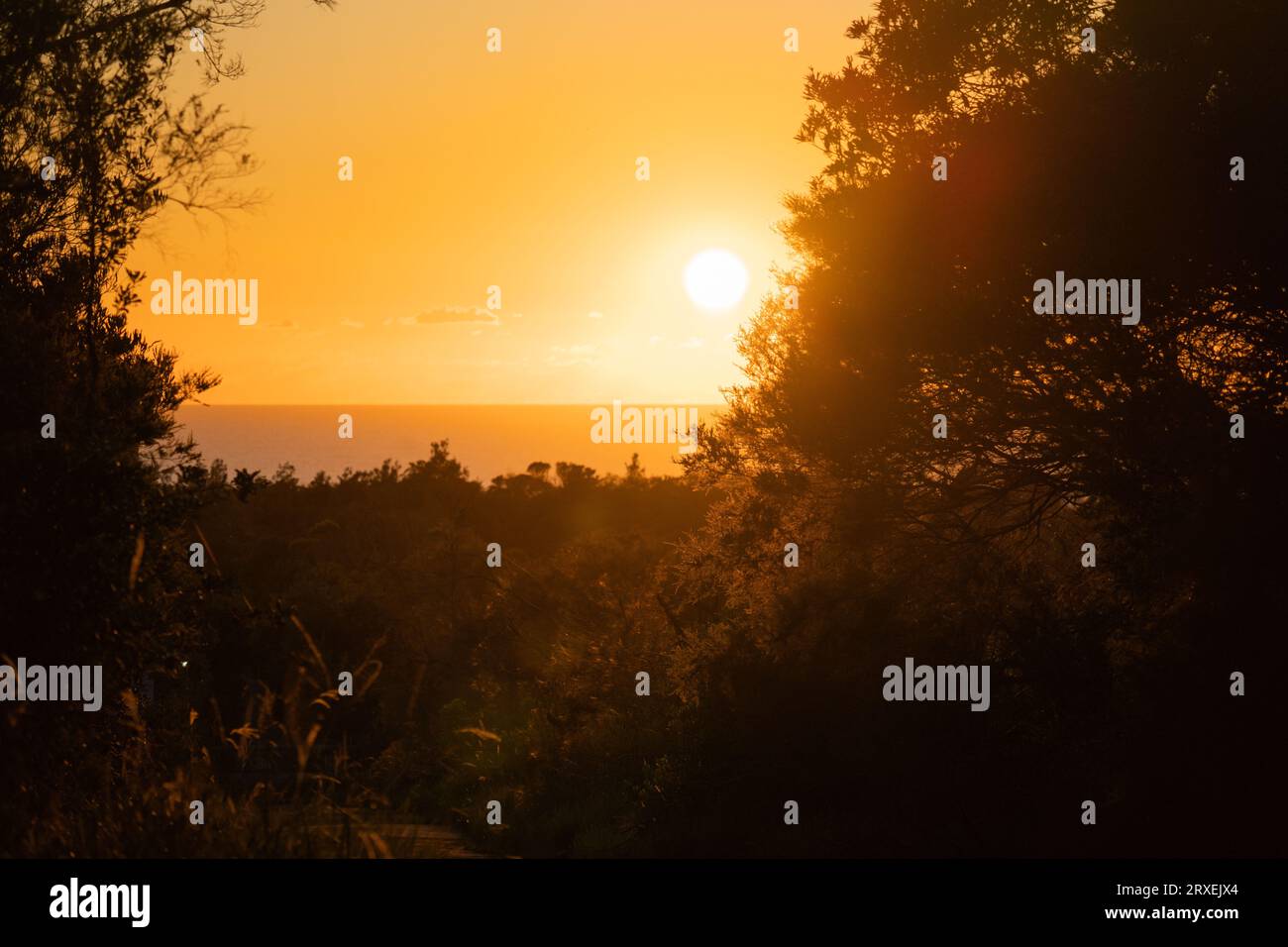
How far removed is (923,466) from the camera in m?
15.9

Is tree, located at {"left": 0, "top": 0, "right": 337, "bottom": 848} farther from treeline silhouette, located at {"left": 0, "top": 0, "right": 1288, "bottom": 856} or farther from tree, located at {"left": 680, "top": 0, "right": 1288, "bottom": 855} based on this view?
tree, located at {"left": 680, "top": 0, "right": 1288, "bottom": 855}

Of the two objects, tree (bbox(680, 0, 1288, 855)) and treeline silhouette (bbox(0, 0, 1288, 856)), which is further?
tree (bbox(680, 0, 1288, 855))

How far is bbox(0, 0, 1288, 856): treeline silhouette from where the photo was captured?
9.05 m

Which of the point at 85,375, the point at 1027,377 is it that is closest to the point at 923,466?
the point at 1027,377

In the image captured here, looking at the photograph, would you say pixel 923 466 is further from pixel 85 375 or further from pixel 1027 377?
pixel 85 375

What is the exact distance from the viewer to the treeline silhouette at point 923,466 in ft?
29.7

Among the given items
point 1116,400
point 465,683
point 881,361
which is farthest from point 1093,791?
point 465,683

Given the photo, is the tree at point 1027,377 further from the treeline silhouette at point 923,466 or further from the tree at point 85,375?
the tree at point 85,375

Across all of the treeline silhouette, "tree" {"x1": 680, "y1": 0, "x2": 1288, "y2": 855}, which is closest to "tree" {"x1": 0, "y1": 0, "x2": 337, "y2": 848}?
the treeline silhouette

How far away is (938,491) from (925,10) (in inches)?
258

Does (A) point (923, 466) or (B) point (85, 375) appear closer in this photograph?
(B) point (85, 375)

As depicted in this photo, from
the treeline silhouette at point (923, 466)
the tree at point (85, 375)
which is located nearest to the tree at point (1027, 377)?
the treeline silhouette at point (923, 466)
